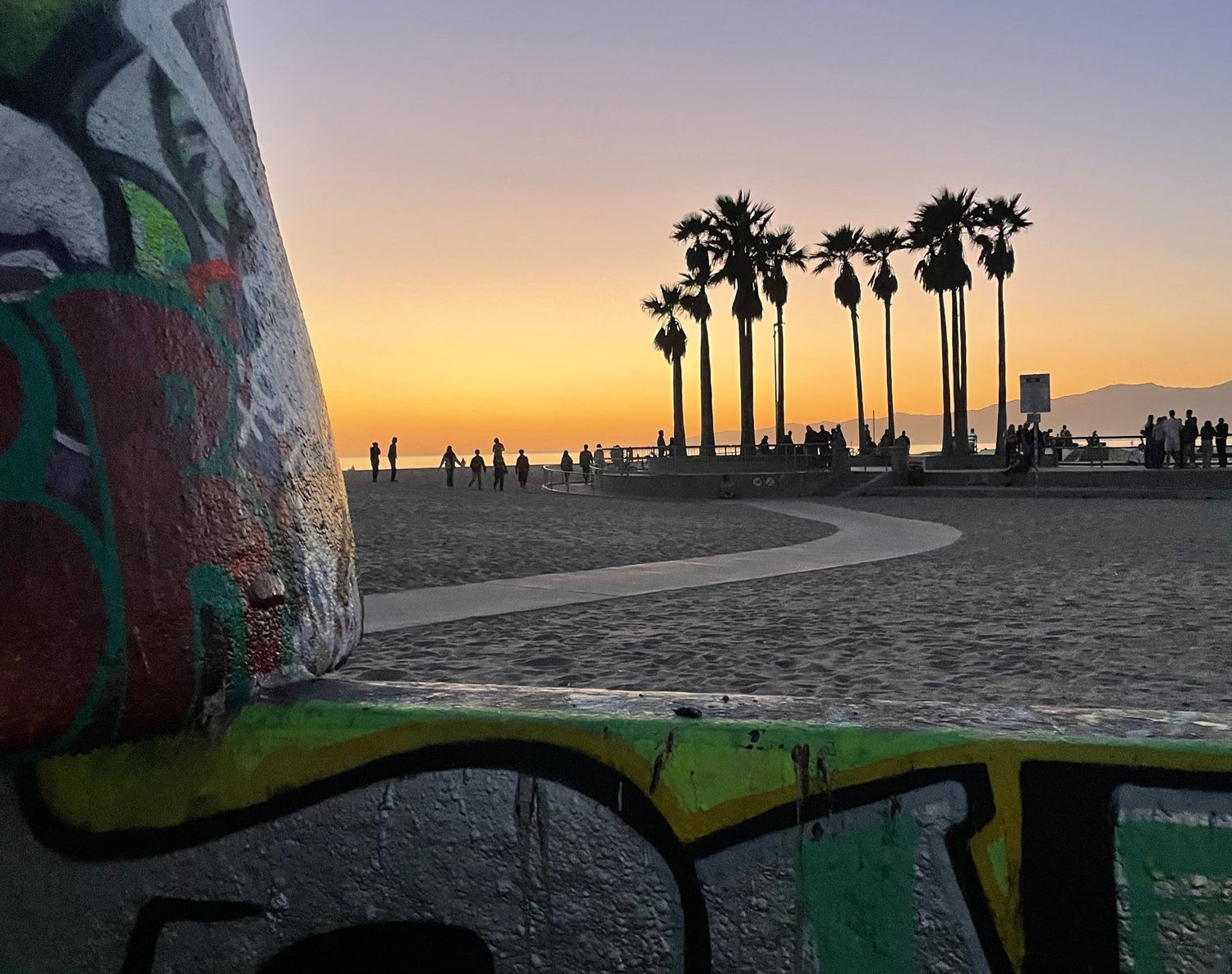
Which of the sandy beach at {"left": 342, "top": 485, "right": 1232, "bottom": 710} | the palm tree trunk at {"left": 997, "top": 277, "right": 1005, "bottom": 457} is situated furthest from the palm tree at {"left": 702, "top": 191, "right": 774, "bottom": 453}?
the sandy beach at {"left": 342, "top": 485, "right": 1232, "bottom": 710}

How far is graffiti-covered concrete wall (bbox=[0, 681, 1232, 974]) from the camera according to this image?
1696mm

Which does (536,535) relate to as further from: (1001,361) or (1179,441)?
(1001,361)

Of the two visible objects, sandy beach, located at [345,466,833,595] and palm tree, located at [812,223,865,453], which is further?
palm tree, located at [812,223,865,453]

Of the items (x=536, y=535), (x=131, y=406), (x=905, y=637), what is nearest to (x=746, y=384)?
(x=536, y=535)

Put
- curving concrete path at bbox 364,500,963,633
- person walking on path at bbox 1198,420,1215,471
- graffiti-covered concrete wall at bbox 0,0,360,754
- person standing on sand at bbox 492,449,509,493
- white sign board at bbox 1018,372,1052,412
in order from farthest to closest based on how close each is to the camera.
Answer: person standing on sand at bbox 492,449,509,493, person walking on path at bbox 1198,420,1215,471, white sign board at bbox 1018,372,1052,412, curving concrete path at bbox 364,500,963,633, graffiti-covered concrete wall at bbox 0,0,360,754

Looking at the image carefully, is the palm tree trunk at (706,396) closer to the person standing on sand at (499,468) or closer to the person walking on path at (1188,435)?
the person standing on sand at (499,468)

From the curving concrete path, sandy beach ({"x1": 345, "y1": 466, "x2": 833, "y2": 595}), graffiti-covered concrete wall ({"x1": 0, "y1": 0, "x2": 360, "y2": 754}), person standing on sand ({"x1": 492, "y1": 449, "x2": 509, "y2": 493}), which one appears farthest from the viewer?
person standing on sand ({"x1": 492, "y1": 449, "x2": 509, "y2": 493})

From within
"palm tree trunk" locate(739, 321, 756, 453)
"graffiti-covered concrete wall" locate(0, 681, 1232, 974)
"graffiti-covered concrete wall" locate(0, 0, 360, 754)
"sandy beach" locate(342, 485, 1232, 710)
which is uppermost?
"palm tree trunk" locate(739, 321, 756, 453)

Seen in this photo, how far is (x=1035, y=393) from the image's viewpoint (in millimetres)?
22047

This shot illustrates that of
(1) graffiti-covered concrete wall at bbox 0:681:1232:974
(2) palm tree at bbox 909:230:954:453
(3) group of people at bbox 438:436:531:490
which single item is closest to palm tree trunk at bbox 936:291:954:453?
(2) palm tree at bbox 909:230:954:453

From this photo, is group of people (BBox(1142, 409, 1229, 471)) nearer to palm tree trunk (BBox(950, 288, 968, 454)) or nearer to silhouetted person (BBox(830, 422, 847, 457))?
silhouetted person (BBox(830, 422, 847, 457))

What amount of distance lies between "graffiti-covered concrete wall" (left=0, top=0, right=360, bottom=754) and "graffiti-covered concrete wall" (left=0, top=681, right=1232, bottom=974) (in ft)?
0.71

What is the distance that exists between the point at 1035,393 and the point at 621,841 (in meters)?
22.6

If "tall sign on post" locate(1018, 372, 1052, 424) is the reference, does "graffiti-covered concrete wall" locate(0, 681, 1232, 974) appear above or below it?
below
